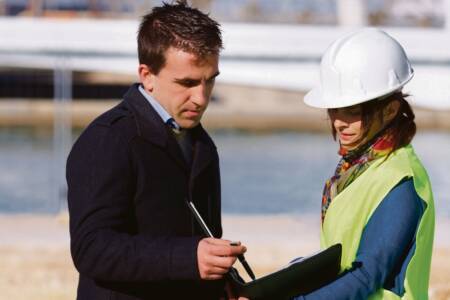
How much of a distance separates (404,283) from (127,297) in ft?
1.99

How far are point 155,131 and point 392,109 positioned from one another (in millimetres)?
559

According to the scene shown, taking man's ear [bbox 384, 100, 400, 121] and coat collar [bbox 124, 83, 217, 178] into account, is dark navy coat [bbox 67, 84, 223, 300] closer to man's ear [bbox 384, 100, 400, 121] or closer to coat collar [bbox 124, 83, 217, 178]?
coat collar [bbox 124, 83, 217, 178]

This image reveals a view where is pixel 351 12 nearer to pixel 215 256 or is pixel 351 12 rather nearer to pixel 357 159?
pixel 357 159

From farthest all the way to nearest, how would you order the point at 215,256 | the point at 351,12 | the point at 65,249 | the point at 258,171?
the point at 351,12
the point at 258,171
the point at 65,249
the point at 215,256

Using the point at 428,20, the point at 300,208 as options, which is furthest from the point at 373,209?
the point at 428,20

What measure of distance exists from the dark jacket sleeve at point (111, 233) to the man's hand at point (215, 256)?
17mm

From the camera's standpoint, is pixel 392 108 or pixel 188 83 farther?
pixel 392 108

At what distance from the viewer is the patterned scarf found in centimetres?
288

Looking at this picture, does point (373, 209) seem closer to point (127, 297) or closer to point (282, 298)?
point (282, 298)

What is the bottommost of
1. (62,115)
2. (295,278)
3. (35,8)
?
(35,8)

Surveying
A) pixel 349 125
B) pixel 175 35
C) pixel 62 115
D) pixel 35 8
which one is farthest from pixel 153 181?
pixel 35 8

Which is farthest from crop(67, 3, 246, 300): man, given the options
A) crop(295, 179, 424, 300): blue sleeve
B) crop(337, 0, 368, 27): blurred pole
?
crop(337, 0, 368, 27): blurred pole

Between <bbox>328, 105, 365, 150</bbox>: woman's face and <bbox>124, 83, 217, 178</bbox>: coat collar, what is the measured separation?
31cm

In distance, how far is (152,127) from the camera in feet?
9.17
